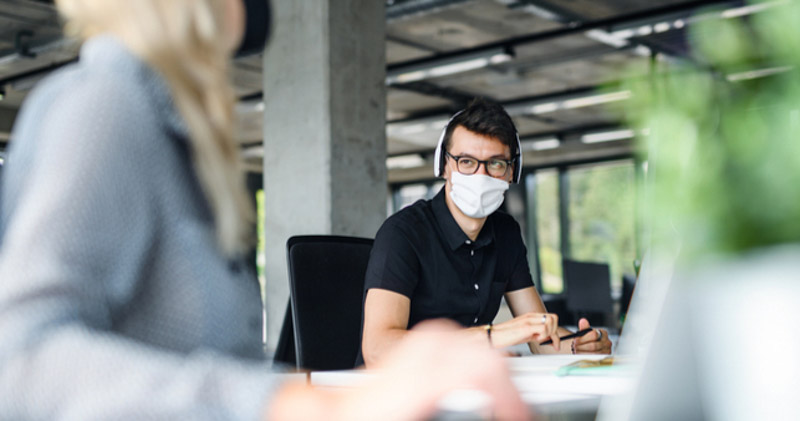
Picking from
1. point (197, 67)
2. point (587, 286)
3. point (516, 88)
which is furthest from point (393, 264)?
point (516, 88)

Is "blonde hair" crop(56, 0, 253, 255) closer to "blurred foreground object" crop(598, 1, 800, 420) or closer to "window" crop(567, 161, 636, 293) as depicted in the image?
"blurred foreground object" crop(598, 1, 800, 420)

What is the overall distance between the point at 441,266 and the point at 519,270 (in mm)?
349

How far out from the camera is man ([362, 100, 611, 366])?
2.36m

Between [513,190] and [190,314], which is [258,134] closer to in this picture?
[513,190]

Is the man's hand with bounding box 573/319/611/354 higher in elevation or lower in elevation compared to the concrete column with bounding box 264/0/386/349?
lower

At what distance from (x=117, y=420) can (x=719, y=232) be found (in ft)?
1.38

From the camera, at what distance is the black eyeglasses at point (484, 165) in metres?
2.55

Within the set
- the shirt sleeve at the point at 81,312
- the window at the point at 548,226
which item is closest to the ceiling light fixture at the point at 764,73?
the shirt sleeve at the point at 81,312

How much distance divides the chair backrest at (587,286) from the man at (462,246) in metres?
2.53

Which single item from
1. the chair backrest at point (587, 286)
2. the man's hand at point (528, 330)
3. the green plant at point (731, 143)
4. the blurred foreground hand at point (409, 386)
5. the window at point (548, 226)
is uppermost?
the green plant at point (731, 143)

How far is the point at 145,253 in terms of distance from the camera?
652mm

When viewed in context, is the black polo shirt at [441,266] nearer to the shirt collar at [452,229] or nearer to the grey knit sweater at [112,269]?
the shirt collar at [452,229]

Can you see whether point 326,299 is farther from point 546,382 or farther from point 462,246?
point 546,382

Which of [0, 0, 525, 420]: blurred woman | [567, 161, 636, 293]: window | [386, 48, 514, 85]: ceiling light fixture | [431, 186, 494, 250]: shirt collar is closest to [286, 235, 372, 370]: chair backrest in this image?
[431, 186, 494, 250]: shirt collar
